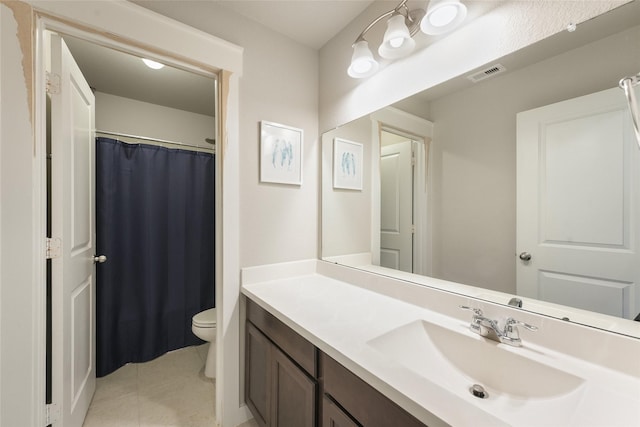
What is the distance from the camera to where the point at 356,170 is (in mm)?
1698

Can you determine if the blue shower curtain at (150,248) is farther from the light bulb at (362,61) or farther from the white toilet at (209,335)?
the light bulb at (362,61)

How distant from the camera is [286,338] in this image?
3.61 ft

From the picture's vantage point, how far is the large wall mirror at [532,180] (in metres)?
0.76

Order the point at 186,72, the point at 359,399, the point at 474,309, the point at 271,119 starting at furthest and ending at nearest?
the point at 186,72 < the point at 271,119 < the point at 474,309 < the point at 359,399

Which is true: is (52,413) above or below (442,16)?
below

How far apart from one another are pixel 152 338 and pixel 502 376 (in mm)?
2507

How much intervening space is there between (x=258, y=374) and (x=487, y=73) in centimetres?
170

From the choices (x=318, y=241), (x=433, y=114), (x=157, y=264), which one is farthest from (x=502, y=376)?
(x=157, y=264)

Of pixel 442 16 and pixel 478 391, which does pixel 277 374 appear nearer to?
pixel 478 391

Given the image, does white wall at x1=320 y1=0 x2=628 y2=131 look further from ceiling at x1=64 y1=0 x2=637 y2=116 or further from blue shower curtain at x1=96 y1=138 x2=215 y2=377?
blue shower curtain at x1=96 y1=138 x2=215 y2=377

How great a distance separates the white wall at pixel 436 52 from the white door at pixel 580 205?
253 millimetres

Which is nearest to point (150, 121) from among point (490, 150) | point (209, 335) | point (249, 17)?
point (249, 17)

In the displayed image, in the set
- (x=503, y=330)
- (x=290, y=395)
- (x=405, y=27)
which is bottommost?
(x=290, y=395)

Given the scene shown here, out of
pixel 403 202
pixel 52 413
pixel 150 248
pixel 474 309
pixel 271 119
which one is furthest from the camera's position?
pixel 150 248
